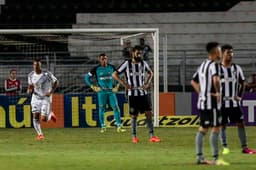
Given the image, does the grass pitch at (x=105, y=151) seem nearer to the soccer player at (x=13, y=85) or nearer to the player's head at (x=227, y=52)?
the player's head at (x=227, y=52)

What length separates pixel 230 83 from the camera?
14359 mm

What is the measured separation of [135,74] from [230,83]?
343 centimetres

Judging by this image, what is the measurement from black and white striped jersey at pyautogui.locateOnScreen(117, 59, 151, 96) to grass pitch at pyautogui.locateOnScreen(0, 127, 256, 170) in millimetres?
1159

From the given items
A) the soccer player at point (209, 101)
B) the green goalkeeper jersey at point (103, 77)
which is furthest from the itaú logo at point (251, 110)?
the soccer player at point (209, 101)

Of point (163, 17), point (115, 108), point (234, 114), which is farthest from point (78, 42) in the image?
point (234, 114)

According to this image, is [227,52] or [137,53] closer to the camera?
[227,52]

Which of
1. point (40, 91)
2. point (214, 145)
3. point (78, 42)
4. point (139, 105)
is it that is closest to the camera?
point (214, 145)

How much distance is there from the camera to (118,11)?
33.2 meters

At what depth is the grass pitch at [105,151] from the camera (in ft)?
38.6

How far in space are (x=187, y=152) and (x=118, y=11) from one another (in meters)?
19.5

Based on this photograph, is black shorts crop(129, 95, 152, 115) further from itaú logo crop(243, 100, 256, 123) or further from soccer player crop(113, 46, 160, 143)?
itaú logo crop(243, 100, 256, 123)

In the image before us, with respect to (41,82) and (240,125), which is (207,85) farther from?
(41,82)

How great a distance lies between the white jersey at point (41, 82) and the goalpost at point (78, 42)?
340 cm

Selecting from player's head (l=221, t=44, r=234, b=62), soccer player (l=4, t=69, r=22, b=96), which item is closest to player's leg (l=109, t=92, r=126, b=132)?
soccer player (l=4, t=69, r=22, b=96)
